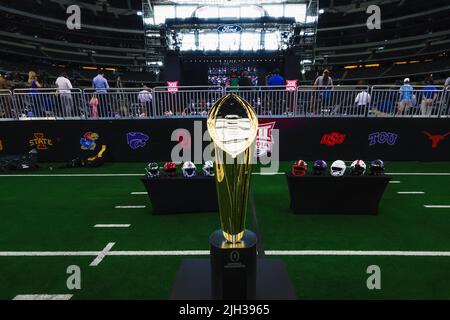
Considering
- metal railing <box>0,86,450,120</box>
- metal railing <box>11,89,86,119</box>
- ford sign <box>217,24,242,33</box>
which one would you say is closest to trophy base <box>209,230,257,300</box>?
metal railing <box>0,86,450,120</box>

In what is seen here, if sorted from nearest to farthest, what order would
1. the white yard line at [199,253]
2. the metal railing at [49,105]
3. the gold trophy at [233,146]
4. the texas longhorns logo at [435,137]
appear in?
the gold trophy at [233,146] < the white yard line at [199,253] < the texas longhorns logo at [435,137] < the metal railing at [49,105]

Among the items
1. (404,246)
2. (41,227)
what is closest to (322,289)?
(404,246)

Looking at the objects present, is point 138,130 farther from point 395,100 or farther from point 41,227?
point 395,100

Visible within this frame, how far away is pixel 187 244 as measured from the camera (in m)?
3.98

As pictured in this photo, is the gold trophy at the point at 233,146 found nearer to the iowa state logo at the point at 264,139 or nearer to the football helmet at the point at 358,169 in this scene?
the football helmet at the point at 358,169

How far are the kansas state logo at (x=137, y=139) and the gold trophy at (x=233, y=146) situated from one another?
7.60 metres

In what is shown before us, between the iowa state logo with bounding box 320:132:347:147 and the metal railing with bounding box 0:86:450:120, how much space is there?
2.00 ft

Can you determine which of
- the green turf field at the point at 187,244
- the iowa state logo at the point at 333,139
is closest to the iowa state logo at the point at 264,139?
the iowa state logo at the point at 333,139

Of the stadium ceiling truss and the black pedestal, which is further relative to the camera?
the stadium ceiling truss

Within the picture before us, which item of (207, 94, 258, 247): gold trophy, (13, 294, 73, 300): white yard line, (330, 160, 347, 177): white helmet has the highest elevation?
(207, 94, 258, 247): gold trophy

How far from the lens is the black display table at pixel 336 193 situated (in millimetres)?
4664

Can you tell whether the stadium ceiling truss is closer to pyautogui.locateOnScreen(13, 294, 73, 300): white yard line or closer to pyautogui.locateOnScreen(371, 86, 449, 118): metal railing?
pyautogui.locateOnScreen(371, 86, 449, 118): metal railing

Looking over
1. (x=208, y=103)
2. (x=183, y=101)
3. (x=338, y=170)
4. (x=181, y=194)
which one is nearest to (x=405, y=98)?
(x=338, y=170)

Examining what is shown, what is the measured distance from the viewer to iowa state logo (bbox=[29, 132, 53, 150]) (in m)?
8.98
